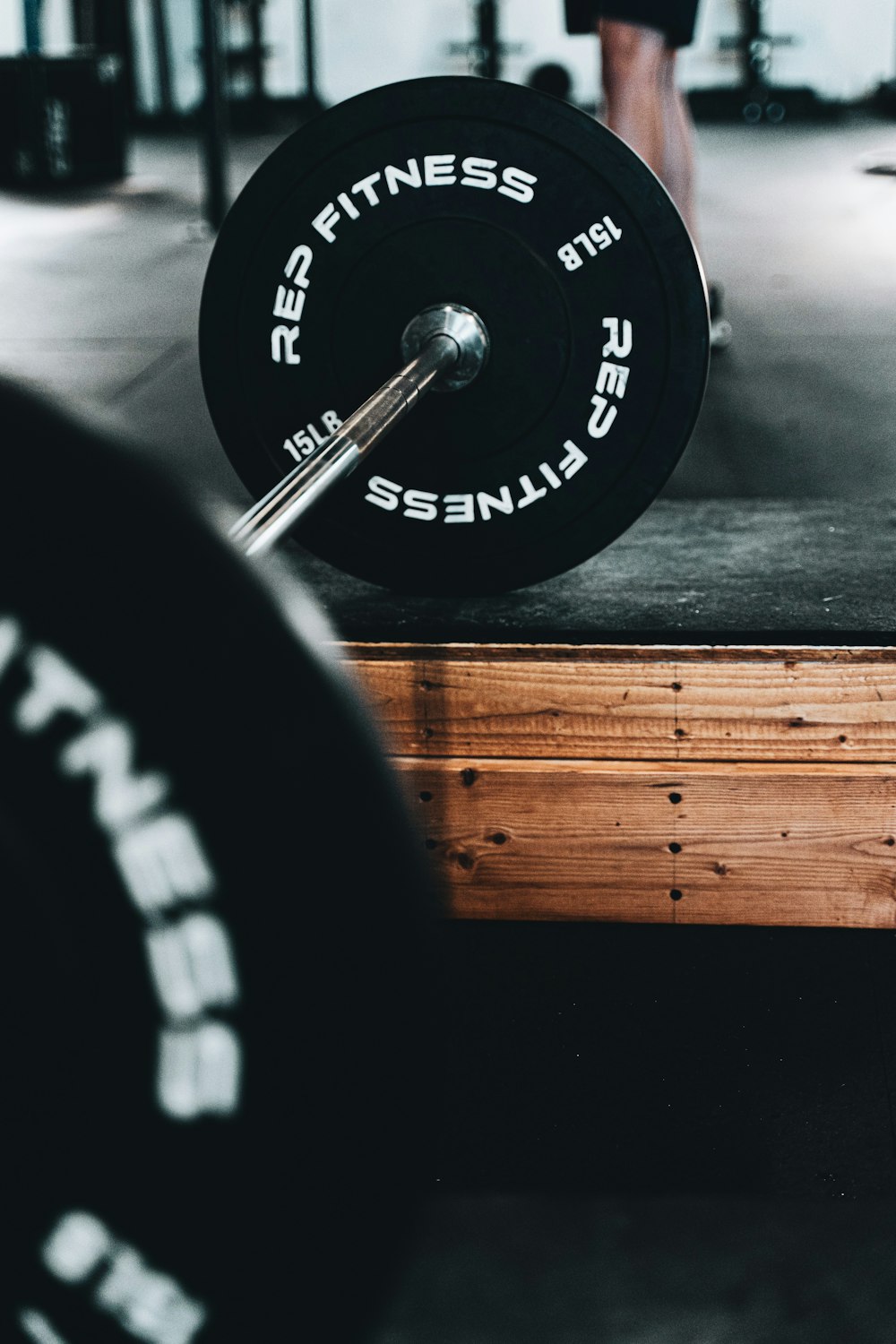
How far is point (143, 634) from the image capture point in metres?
0.38

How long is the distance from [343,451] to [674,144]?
1.30m

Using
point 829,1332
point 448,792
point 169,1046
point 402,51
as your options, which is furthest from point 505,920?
point 402,51

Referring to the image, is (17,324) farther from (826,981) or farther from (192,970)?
(192,970)

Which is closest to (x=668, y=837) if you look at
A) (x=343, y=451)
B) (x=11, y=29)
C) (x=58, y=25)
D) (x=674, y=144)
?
(x=343, y=451)

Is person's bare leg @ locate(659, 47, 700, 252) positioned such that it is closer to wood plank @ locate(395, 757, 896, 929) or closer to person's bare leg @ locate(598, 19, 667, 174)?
person's bare leg @ locate(598, 19, 667, 174)

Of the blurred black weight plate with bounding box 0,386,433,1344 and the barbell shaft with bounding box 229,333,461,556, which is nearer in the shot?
the blurred black weight plate with bounding box 0,386,433,1344

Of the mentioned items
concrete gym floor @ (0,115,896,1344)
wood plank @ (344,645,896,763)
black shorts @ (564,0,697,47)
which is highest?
black shorts @ (564,0,697,47)

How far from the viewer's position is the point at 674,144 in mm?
2059

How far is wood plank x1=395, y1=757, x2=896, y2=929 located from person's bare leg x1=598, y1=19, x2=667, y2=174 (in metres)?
1.15

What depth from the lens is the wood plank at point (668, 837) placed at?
1153 mm

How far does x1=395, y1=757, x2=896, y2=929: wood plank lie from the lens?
3.78ft

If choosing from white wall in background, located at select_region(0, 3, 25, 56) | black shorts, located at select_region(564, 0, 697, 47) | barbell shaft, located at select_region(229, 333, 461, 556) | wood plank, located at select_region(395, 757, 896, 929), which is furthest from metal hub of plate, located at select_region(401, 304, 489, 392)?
white wall in background, located at select_region(0, 3, 25, 56)

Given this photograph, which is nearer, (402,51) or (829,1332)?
(829,1332)

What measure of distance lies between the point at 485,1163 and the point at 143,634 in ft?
2.22
